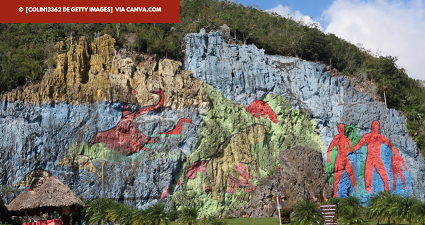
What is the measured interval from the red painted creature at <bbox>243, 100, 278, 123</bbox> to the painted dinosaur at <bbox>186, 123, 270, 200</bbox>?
1.21 meters

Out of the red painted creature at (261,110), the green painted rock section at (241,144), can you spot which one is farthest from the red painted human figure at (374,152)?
the red painted creature at (261,110)

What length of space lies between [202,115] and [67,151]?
10922mm

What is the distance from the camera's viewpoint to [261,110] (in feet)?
119

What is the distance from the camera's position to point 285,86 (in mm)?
Result: 37469

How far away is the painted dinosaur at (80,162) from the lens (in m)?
30.6

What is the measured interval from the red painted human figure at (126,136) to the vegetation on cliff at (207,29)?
24.2 feet

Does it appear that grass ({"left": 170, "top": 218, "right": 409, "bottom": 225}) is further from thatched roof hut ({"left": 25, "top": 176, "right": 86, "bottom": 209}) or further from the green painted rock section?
thatched roof hut ({"left": 25, "top": 176, "right": 86, "bottom": 209})

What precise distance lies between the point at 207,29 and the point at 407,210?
85.6 feet

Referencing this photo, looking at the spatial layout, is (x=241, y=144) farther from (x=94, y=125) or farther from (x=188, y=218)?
(x=94, y=125)

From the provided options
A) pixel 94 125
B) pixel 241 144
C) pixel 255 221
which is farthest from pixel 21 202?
pixel 241 144

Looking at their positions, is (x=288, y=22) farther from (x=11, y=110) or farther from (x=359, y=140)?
(x=11, y=110)

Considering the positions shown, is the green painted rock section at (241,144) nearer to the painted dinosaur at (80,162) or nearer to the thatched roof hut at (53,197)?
Result: the painted dinosaur at (80,162)

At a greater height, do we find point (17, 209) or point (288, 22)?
point (288, 22)

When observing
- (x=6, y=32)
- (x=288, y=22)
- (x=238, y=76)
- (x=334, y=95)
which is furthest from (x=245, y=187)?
(x=288, y=22)
